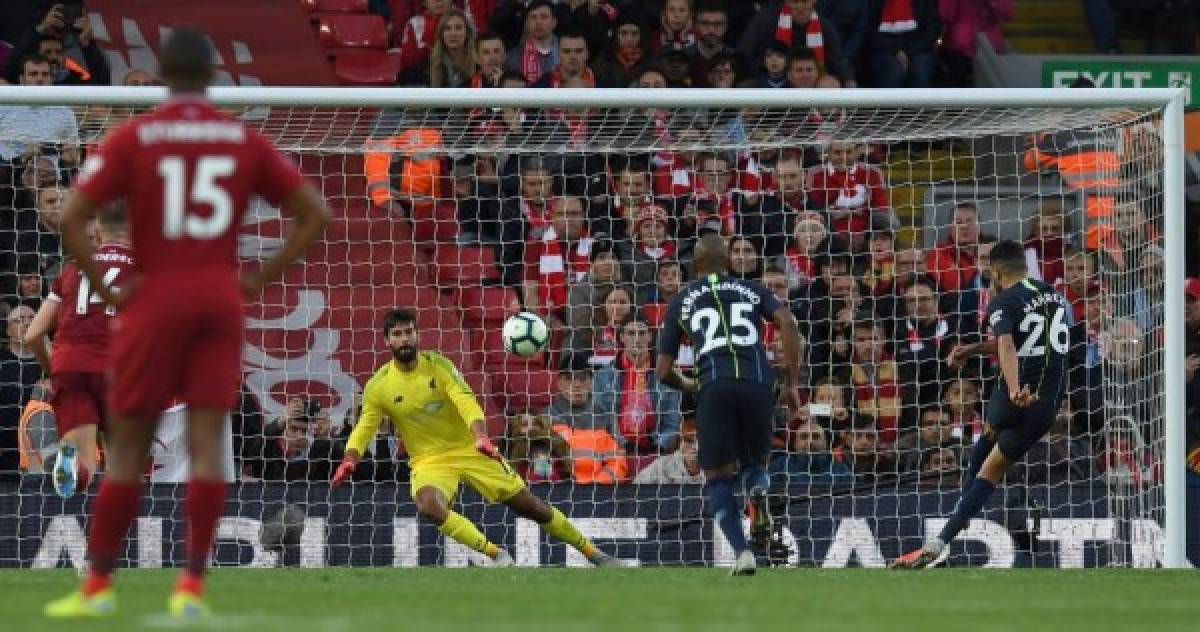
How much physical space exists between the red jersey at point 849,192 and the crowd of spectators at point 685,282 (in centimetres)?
2

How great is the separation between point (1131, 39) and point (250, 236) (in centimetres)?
967

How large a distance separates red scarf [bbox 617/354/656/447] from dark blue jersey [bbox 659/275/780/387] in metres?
3.23

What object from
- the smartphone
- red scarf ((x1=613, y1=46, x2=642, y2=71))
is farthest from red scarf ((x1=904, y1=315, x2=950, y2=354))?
the smartphone

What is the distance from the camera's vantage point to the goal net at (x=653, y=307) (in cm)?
1486

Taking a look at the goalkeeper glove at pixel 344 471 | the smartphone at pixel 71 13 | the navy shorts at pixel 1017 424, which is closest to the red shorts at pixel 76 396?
the goalkeeper glove at pixel 344 471

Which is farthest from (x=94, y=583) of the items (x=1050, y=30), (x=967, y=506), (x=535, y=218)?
(x=1050, y=30)

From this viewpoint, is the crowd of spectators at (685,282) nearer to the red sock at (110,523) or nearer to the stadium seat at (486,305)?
the stadium seat at (486,305)

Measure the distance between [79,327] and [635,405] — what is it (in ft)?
16.0

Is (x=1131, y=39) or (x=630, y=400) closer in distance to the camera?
(x=630, y=400)

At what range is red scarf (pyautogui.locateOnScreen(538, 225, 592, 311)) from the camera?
636 inches

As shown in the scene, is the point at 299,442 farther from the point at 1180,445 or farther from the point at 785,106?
the point at 1180,445

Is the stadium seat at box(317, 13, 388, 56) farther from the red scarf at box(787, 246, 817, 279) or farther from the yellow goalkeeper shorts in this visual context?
the yellow goalkeeper shorts

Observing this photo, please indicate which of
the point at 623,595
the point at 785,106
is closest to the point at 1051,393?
the point at 785,106

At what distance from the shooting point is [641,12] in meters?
19.0
